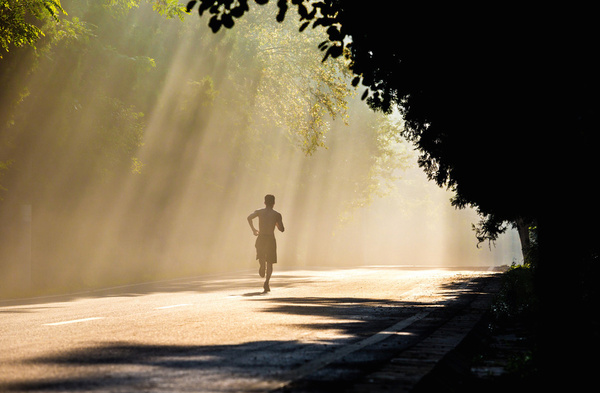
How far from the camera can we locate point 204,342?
742 centimetres

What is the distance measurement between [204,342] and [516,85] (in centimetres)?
365

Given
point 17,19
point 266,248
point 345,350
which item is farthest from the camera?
point 266,248

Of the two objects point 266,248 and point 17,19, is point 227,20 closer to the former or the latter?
point 266,248

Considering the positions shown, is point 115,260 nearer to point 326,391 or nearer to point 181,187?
point 181,187

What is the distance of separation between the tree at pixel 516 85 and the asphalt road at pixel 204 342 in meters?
1.63

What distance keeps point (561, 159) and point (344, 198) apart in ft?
171

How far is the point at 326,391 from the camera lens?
16.1ft

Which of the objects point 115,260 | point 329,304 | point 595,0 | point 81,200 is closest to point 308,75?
point 115,260

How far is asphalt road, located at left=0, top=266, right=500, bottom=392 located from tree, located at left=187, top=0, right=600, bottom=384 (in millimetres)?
1632

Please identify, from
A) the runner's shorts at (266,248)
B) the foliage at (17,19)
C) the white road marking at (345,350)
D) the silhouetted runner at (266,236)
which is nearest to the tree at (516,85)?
the white road marking at (345,350)

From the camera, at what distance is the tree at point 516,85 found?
6.49m

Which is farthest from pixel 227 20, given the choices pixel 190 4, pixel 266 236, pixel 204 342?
pixel 266 236

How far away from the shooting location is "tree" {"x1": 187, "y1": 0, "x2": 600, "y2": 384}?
6.49 metres

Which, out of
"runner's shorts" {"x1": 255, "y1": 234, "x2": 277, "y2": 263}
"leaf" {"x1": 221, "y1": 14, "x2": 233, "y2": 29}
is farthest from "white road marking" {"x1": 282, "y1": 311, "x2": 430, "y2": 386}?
"runner's shorts" {"x1": 255, "y1": 234, "x2": 277, "y2": 263}
